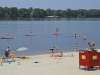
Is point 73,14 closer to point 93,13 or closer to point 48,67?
point 93,13

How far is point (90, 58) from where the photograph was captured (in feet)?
59.6

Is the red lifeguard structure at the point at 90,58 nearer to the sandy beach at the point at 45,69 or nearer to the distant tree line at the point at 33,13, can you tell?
the sandy beach at the point at 45,69

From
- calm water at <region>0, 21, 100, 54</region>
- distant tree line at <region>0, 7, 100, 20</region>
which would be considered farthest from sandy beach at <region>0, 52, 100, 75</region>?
distant tree line at <region>0, 7, 100, 20</region>

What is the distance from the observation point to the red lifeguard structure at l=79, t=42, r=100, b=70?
1819 centimetres

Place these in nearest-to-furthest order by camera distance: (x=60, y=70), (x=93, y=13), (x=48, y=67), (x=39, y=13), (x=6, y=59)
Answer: (x=60, y=70)
(x=48, y=67)
(x=6, y=59)
(x=93, y=13)
(x=39, y=13)

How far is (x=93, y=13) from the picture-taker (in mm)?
119562

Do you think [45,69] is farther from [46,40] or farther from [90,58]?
[46,40]

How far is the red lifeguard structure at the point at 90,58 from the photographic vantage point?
18.2m

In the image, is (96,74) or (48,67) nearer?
(96,74)

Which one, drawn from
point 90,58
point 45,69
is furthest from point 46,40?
point 90,58

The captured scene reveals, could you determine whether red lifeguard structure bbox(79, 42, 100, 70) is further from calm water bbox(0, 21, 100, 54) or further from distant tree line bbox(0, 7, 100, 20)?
distant tree line bbox(0, 7, 100, 20)

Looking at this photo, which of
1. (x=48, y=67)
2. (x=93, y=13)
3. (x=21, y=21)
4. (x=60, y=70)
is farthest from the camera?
(x=21, y=21)

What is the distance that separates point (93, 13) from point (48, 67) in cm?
10083

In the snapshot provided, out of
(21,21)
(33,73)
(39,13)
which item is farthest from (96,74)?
(21,21)
